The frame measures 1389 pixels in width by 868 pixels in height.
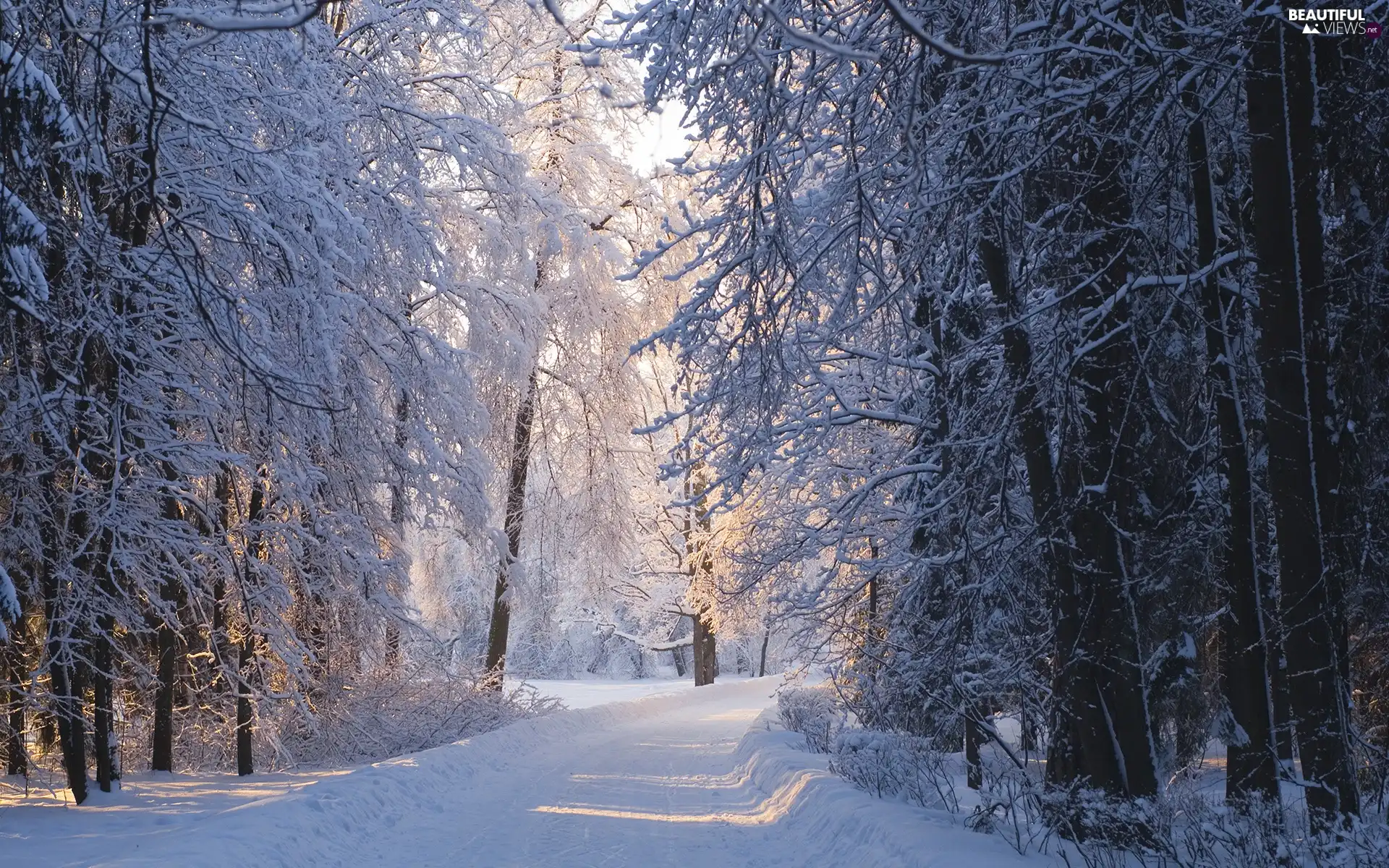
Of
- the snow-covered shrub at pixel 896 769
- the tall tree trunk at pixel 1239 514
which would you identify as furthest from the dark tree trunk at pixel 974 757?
the tall tree trunk at pixel 1239 514

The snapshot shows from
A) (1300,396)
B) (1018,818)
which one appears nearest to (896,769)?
(1018,818)

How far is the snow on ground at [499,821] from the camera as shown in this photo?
22.7 ft

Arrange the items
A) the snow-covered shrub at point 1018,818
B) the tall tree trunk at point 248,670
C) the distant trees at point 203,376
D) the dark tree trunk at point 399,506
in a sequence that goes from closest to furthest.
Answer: the snow-covered shrub at point 1018,818, the distant trees at point 203,376, the tall tree trunk at point 248,670, the dark tree trunk at point 399,506

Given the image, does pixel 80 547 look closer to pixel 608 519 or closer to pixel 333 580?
pixel 333 580

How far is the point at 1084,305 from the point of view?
733 cm

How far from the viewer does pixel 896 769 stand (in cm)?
933

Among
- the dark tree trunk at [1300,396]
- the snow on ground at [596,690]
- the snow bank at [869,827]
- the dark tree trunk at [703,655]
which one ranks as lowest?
the snow on ground at [596,690]

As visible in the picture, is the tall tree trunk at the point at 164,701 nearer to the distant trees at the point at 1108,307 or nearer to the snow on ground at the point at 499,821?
the snow on ground at the point at 499,821

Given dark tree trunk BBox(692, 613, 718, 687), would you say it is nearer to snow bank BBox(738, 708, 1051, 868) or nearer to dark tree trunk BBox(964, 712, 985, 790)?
dark tree trunk BBox(964, 712, 985, 790)

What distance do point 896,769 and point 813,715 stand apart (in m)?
7.59

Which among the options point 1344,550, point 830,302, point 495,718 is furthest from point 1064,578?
point 495,718

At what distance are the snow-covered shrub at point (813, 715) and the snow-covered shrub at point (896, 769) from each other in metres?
2.45

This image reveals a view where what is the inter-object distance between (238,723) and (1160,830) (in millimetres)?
10060

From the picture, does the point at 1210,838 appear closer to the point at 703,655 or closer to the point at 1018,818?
the point at 1018,818
